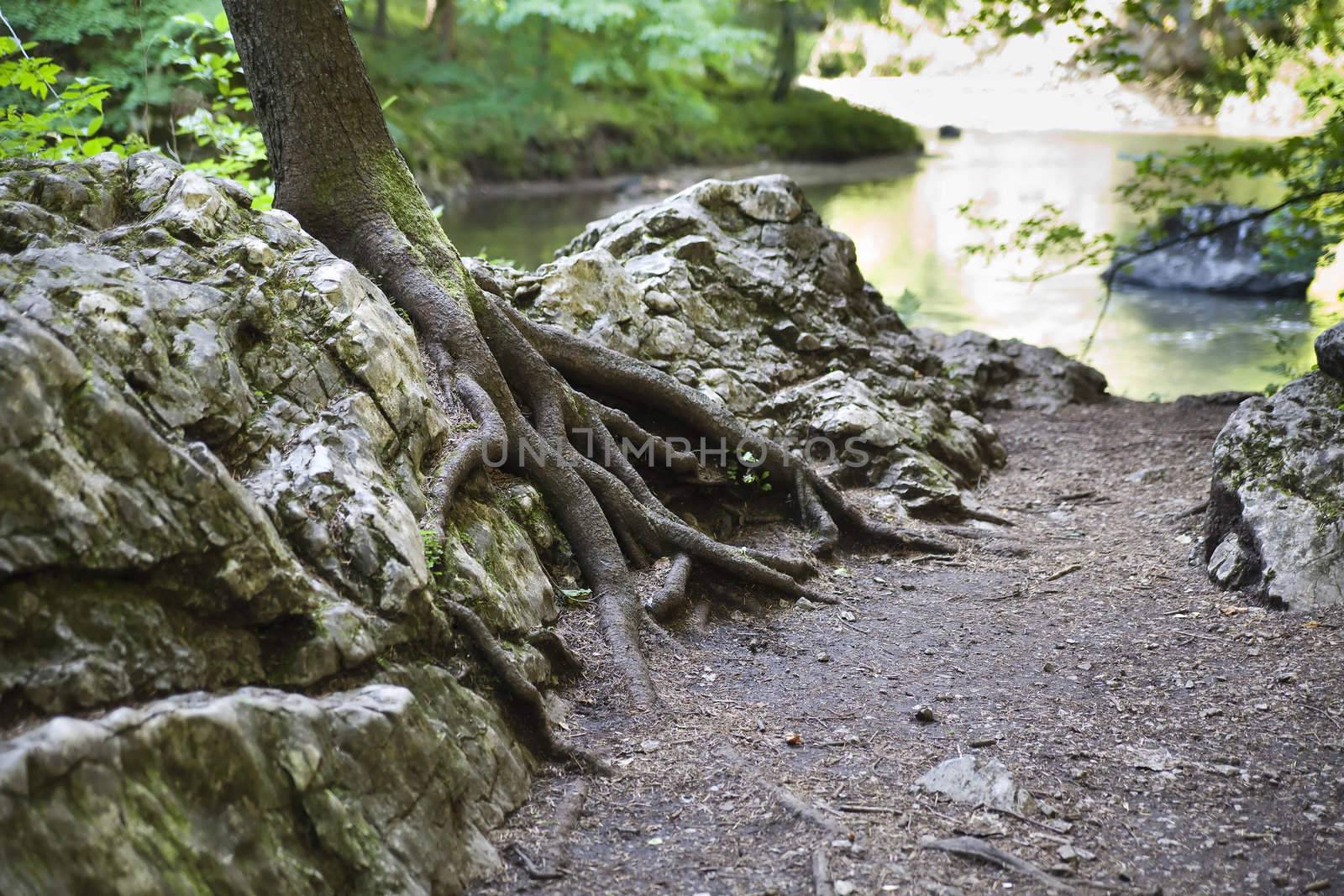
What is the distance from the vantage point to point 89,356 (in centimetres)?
344

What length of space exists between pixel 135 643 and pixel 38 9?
28.1 feet

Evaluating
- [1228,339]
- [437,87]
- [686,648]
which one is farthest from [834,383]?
[437,87]

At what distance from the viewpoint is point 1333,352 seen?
6508mm

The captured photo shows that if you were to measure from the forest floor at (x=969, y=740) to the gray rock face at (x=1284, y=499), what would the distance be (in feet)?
0.70

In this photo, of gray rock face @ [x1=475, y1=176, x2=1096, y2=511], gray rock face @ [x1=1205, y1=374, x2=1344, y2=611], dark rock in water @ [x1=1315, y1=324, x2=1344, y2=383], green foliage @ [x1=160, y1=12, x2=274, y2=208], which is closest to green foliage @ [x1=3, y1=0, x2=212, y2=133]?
green foliage @ [x1=160, y1=12, x2=274, y2=208]

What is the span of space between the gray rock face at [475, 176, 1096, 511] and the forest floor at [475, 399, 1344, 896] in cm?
133

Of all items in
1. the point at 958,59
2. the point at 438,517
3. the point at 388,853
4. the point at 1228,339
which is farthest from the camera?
the point at 958,59

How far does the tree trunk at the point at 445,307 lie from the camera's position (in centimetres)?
565

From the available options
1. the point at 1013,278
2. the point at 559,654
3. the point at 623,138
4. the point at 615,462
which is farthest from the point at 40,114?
the point at 623,138

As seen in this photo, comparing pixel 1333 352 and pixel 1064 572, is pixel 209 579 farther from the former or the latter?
pixel 1333 352

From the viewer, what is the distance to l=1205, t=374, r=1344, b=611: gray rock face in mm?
5688

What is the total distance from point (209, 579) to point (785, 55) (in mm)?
34428

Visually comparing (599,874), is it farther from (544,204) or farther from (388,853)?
(544,204)

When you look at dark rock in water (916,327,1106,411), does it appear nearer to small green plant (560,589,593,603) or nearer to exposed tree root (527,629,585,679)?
small green plant (560,589,593,603)
